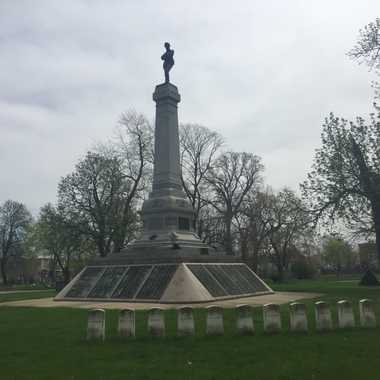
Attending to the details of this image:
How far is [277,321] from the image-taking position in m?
9.79

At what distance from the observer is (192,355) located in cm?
776

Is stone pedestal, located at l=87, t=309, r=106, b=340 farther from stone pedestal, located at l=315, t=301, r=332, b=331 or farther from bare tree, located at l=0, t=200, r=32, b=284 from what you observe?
bare tree, located at l=0, t=200, r=32, b=284

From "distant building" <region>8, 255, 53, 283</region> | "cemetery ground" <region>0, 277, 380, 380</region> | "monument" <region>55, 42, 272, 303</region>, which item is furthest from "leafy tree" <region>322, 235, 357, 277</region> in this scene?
"cemetery ground" <region>0, 277, 380, 380</region>

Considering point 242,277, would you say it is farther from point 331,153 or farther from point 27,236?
point 27,236

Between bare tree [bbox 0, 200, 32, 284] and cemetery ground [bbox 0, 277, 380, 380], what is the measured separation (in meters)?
53.5

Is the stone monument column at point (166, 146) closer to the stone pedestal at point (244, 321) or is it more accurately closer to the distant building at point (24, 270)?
the stone pedestal at point (244, 321)

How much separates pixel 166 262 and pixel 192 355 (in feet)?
38.8

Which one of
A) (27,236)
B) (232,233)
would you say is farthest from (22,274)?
(232,233)

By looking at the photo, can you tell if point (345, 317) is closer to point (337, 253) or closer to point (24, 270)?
point (24, 270)

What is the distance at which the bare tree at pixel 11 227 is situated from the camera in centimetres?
6044

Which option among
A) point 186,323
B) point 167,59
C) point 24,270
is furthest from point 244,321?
point 24,270

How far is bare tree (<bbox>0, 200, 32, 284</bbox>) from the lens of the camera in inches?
2379

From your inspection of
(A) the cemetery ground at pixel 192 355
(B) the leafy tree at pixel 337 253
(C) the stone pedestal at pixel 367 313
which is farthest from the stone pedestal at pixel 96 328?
(B) the leafy tree at pixel 337 253

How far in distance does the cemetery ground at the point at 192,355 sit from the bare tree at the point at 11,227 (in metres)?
53.5
